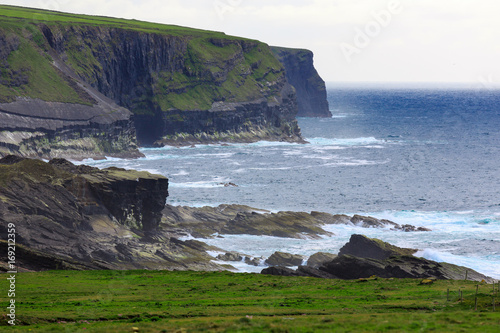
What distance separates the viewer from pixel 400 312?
3916 centimetres

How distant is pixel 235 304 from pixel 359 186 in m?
87.6

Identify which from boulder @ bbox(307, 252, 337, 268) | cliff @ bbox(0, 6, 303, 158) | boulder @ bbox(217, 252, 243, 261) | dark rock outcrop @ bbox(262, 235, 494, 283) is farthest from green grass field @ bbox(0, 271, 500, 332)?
cliff @ bbox(0, 6, 303, 158)

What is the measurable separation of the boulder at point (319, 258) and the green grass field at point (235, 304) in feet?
49.2

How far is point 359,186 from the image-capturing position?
127 metres

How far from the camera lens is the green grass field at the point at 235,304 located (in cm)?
3309

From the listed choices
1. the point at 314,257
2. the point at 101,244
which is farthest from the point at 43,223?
the point at 314,257

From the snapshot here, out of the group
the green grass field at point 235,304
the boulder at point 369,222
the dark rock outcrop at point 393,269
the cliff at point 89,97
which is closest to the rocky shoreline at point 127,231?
the dark rock outcrop at point 393,269

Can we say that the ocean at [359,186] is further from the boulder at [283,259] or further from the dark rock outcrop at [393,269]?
the dark rock outcrop at [393,269]

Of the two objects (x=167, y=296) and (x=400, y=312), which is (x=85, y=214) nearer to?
(x=167, y=296)

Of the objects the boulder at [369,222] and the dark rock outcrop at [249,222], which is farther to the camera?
the boulder at [369,222]

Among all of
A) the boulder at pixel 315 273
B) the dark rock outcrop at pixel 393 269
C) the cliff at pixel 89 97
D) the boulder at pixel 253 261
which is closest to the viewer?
the dark rock outcrop at pixel 393 269

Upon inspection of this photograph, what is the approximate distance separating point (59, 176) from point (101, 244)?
1059 cm

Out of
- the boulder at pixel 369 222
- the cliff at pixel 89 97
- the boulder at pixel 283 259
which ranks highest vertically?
the cliff at pixel 89 97

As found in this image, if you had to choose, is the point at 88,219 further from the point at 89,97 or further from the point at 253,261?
the point at 89,97
